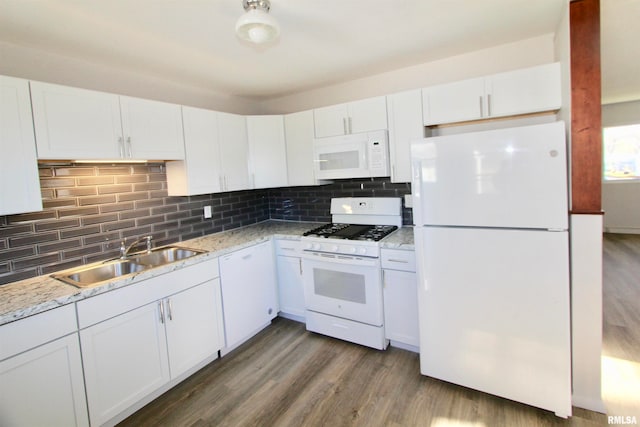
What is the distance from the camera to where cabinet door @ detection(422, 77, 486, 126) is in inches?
94.2

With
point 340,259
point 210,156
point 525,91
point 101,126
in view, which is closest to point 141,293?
point 101,126

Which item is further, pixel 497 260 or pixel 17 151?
pixel 497 260

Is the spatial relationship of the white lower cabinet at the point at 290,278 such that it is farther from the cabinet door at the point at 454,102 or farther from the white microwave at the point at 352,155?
the cabinet door at the point at 454,102

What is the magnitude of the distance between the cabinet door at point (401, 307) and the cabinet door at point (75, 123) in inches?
88.6

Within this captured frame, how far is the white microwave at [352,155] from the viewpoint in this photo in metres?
2.82

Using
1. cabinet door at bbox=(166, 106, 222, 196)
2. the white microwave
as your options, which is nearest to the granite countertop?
cabinet door at bbox=(166, 106, 222, 196)

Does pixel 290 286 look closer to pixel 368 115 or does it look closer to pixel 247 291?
pixel 247 291

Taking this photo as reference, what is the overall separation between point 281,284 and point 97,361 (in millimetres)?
1672

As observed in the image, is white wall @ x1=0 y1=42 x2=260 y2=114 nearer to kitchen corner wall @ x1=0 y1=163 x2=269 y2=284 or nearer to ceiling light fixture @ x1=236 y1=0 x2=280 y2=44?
kitchen corner wall @ x1=0 y1=163 x2=269 y2=284

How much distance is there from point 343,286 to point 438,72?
2.12 meters

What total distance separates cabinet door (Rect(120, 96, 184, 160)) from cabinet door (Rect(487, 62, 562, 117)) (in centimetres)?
250

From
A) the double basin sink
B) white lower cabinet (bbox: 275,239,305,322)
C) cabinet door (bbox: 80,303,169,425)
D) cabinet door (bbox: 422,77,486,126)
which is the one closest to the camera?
cabinet door (bbox: 80,303,169,425)

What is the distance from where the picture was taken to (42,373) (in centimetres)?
160

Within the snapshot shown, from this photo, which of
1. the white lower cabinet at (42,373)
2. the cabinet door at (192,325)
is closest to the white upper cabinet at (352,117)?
the cabinet door at (192,325)
